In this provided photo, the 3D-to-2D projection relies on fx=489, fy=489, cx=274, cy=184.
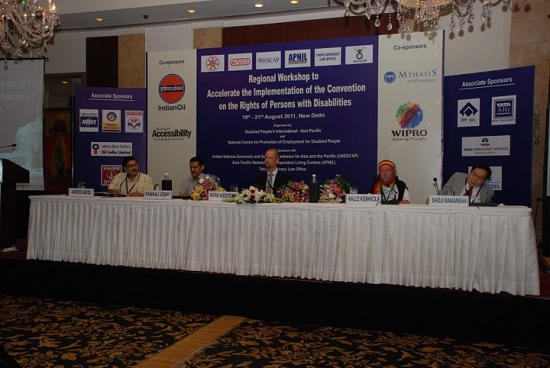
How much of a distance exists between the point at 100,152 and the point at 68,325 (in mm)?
3737

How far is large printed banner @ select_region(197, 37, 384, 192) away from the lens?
19.5ft

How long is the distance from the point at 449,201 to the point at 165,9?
5035mm

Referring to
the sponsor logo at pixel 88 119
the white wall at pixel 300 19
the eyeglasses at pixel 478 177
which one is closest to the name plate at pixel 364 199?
the eyeglasses at pixel 478 177

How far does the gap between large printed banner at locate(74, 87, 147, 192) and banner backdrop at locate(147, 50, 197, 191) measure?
0.32m

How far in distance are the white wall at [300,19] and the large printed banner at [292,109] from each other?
1046 mm

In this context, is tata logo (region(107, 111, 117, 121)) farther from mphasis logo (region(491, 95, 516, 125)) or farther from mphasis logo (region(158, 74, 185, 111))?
mphasis logo (region(491, 95, 516, 125))

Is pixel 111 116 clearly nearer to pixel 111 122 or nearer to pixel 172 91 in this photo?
pixel 111 122

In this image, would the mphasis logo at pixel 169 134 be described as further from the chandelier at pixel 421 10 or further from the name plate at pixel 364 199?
the name plate at pixel 364 199

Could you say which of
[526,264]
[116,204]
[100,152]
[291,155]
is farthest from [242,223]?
[100,152]

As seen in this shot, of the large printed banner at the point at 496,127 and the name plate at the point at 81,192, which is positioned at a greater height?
the large printed banner at the point at 496,127

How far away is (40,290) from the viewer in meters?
4.46

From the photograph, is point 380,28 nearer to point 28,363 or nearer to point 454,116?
point 454,116

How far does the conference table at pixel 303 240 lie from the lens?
323 centimetres

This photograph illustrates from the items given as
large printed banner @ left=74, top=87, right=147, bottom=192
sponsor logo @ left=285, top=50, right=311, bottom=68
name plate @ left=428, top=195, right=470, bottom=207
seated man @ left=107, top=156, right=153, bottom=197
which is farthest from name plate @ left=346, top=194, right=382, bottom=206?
large printed banner @ left=74, top=87, right=147, bottom=192
